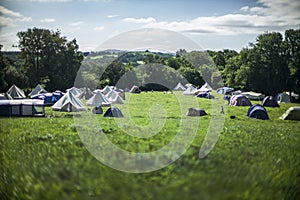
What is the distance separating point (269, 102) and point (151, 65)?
5.04ft

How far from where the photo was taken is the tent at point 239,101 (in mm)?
4419

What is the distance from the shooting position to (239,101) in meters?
4.72

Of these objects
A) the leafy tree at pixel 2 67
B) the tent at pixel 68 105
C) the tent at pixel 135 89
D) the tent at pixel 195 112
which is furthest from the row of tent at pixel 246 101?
the leafy tree at pixel 2 67

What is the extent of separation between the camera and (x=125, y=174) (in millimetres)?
3422

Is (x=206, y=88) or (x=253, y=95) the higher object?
(x=206, y=88)

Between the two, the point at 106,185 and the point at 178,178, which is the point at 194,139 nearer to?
the point at 178,178

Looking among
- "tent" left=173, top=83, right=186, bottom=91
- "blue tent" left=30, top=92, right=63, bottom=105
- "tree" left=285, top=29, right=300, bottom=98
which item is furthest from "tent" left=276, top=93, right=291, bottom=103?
"blue tent" left=30, top=92, right=63, bottom=105

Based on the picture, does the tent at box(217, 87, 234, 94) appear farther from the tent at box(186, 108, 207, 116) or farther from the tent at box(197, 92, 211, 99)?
the tent at box(186, 108, 207, 116)

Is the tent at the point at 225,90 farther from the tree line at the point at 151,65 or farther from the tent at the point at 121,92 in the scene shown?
the tent at the point at 121,92

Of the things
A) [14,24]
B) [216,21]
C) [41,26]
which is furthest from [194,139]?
[14,24]

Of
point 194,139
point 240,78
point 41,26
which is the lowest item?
point 194,139

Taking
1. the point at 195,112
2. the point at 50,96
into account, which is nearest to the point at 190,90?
the point at 195,112

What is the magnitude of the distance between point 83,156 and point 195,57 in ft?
4.94

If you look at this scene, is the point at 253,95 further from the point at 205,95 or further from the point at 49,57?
A: the point at 49,57
